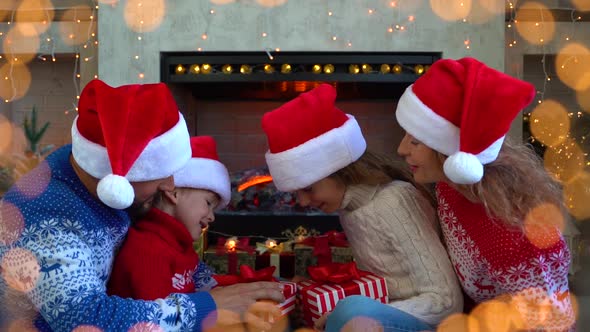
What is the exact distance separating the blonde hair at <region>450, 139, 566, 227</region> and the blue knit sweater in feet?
2.15

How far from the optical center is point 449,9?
301cm

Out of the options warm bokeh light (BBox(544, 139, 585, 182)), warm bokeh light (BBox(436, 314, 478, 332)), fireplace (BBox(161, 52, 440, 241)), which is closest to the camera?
warm bokeh light (BBox(436, 314, 478, 332))

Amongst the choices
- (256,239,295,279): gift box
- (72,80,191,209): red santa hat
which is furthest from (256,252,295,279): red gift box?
(72,80,191,209): red santa hat

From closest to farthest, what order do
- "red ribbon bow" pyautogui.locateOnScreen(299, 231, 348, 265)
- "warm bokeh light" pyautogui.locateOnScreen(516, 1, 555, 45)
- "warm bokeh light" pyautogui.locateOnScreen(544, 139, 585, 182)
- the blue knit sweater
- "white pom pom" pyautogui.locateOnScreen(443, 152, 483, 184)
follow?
1. the blue knit sweater
2. "white pom pom" pyautogui.locateOnScreen(443, 152, 483, 184)
3. "red ribbon bow" pyautogui.locateOnScreen(299, 231, 348, 265)
4. "warm bokeh light" pyautogui.locateOnScreen(516, 1, 555, 45)
5. "warm bokeh light" pyautogui.locateOnScreen(544, 139, 585, 182)

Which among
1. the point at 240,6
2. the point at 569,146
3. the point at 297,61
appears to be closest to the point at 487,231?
the point at 297,61

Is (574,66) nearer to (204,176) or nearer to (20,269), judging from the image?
(204,176)

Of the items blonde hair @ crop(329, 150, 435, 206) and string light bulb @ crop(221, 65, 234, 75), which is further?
string light bulb @ crop(221, 65, 234, 75)

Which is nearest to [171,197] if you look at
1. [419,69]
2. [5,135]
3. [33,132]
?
[419,69]

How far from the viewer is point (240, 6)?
302 cm

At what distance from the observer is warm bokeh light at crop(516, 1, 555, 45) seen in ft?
10.9

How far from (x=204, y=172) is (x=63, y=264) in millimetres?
618

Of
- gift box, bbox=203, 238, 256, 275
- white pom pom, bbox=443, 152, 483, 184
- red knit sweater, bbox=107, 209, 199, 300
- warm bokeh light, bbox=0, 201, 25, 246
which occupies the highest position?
white pom pom, bbox=443, 152, 483, 184

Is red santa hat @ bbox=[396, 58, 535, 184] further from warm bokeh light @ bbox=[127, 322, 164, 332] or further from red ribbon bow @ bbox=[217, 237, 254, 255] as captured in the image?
red ribbon bow @ bbox=[217, 237, 254, 255]

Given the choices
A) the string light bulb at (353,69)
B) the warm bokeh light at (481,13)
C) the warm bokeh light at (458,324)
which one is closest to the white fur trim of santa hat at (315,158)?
the warm bokeh light at (458,324)
